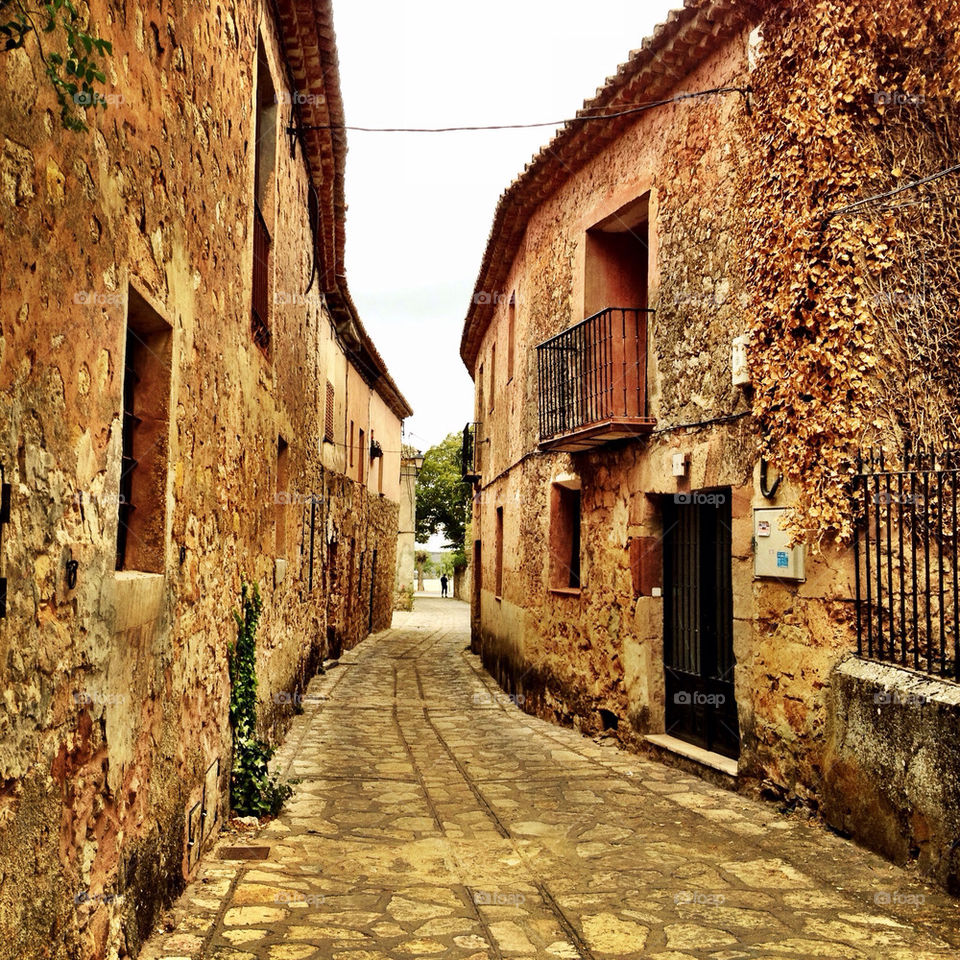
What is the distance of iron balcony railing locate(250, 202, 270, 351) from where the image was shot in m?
6.38

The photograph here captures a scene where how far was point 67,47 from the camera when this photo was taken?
97.7 inches

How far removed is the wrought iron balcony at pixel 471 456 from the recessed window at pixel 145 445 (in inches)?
518

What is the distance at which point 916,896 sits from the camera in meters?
4.38

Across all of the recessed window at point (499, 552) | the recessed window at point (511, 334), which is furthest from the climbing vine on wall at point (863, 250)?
the recessed window at point (499, 552)

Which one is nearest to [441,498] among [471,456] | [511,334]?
[471,456]

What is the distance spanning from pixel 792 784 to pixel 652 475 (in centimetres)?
291

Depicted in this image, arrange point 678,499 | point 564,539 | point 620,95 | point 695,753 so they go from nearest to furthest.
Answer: point 695,753 → point 678,499 → point 620,95 → point 564,539

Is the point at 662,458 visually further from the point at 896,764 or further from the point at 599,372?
the point at 896,764

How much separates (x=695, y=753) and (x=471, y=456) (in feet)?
38.5

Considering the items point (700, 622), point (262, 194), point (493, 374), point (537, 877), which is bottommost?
point (537, 877)

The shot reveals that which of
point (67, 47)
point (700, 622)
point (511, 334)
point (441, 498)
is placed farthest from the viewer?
point (441, 498)

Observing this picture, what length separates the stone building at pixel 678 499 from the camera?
Answer: 564 cm

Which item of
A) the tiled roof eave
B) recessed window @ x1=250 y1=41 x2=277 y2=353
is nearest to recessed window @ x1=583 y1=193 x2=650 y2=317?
the tiled roof eave

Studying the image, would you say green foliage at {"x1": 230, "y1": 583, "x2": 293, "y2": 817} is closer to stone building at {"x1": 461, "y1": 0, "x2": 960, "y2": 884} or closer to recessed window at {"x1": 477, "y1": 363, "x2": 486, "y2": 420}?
stone building at {"x1": 461, "y1": 0, "x2": 960, "y2": 884}
